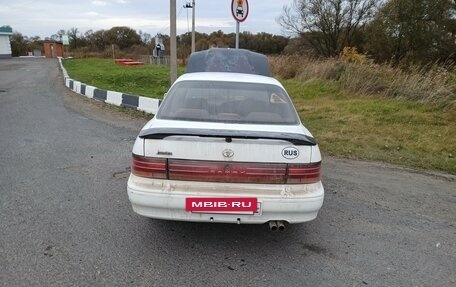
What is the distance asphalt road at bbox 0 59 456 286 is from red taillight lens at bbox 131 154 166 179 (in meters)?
0.69

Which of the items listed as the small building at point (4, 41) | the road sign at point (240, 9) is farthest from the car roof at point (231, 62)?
the small building at point (4, 41)

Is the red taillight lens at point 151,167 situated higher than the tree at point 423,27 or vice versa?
the tree at point 423,27

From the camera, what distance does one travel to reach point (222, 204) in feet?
9.36

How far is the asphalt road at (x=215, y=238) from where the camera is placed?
2.79 metres

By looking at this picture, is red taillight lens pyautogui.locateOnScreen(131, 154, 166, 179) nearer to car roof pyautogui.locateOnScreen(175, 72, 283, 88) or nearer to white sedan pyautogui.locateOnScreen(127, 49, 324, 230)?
white sedan pyautogui.locateOnScreen(127, 49, 324, 230)

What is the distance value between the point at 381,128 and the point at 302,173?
5.39 m

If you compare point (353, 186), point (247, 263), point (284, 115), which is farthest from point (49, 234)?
point (353, 186)

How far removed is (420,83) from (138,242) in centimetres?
937

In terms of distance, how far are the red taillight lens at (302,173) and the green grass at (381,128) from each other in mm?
3298

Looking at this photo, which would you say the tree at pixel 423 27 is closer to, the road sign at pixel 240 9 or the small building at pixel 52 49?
the road sign at pixel 240 9

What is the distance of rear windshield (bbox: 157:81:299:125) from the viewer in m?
3.44

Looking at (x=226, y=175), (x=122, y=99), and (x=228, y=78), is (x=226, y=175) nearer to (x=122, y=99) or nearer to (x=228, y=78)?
(x=228, y=78)

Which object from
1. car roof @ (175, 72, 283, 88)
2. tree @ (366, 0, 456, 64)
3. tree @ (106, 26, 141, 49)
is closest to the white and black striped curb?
car roof @ (175, 72, 283, 88)

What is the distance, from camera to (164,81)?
53.0 feet
